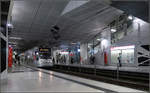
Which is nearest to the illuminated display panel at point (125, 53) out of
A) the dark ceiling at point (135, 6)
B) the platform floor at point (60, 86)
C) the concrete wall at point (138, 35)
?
the concrete wall at point (138, 35)

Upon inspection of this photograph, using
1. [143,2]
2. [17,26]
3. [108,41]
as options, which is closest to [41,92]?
[143,2]

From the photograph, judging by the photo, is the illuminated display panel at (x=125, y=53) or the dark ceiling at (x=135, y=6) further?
the illuminated display panel at (x=125, y=53)

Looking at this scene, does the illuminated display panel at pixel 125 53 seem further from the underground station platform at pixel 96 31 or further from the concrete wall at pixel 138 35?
the concrete wall at pixel 138 35

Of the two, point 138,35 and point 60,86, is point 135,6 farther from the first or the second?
point 138,35

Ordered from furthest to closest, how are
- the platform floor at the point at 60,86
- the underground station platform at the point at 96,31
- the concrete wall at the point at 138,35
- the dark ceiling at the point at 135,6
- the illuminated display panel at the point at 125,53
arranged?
the illuminated display panel at the point at 125,53, the concrete wall at the point at 138,35, the underground station platform at the point at 96,31, the dark ceiling at the point at 135,6, the platform floor at the point at 60,86

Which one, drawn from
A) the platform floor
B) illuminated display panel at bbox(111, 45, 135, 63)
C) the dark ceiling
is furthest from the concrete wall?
the platform floor

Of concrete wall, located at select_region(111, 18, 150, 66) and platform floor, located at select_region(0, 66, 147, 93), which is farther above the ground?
concrete wall, located at select_region(111, 18, 150, 66)

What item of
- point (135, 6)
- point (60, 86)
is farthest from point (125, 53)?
Result: point (60, 86)

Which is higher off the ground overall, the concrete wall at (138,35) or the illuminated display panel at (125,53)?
the concrete wall at (138,35)

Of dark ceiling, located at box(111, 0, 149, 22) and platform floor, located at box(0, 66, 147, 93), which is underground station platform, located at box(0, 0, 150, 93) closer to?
dark ceiling, located at box(111, 0, 149, 22)

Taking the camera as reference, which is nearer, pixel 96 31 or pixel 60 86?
pixel 60 86

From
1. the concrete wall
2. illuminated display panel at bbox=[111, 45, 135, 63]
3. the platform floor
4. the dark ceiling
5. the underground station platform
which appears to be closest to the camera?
the platform floor

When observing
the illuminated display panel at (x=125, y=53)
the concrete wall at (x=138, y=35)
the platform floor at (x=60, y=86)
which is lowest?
the platform floor at (x=60, y=86)

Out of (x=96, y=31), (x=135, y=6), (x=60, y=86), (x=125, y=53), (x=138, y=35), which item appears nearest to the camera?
(x=60, y=86)
